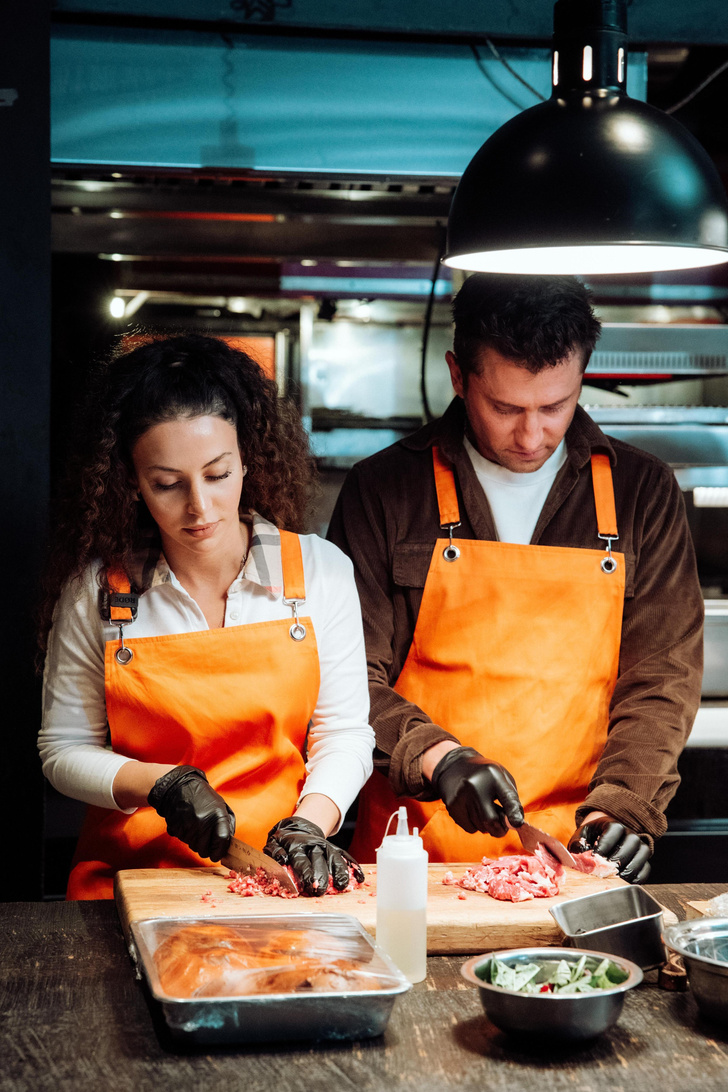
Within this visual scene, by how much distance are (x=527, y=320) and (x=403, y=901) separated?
3.77 feet

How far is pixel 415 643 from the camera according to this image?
2.42 m

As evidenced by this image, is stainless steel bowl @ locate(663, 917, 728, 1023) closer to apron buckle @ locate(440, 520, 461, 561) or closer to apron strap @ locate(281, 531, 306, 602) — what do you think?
apron strap @ locate(281, 531, 306, 602)

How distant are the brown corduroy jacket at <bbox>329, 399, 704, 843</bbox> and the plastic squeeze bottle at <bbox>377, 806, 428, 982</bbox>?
702 mm

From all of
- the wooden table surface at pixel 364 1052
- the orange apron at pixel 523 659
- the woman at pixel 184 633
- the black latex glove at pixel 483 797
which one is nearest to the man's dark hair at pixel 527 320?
the orange apron at pixel 523 659

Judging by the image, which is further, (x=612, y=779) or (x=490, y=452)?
(x=490, y=452)

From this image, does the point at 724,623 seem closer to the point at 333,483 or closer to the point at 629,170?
the point at 333,483

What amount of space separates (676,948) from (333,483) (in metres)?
2.60

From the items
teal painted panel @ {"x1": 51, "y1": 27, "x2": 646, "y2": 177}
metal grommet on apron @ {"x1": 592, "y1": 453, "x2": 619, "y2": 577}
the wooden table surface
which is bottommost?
the wooden table surface

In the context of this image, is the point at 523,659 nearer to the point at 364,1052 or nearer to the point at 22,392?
the point at 364,1052

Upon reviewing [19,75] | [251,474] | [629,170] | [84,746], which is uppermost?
[19,75]

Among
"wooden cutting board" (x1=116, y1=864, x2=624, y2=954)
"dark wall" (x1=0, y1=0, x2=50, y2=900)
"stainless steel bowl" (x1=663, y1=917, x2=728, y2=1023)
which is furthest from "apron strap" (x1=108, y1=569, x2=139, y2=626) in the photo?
"stainless steel bowl" (x1=663, y1=917, x2=728, y2=1023)

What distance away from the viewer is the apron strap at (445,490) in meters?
2.41

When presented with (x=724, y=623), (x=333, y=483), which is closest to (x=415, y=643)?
(x=724, y=623)

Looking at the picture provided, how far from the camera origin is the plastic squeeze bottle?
152 centimetres
